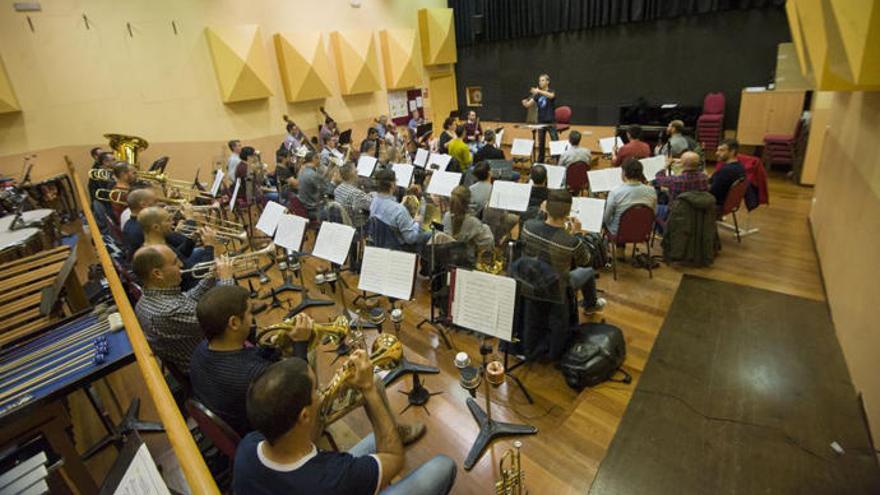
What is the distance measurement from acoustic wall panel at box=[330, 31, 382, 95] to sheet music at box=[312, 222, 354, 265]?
777 centimetres

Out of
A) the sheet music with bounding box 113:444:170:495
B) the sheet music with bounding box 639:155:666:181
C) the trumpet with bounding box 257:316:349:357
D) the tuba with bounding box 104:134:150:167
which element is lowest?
the trumpet with bounding box 257:316:349:357

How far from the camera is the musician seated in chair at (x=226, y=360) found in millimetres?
1955

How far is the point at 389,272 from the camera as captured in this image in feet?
10.4

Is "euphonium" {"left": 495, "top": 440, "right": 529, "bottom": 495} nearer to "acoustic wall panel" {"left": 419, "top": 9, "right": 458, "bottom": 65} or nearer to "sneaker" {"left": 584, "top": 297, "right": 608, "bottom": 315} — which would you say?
"sneaker" {"left": 584, "top": 297, "right": 608, "bottom": 315}

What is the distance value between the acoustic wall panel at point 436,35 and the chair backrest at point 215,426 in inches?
491

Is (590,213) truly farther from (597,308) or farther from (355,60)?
(355,60)

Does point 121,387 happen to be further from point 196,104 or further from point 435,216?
point 196,104

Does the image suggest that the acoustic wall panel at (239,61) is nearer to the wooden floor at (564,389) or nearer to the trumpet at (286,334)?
the wooden floor at (564,389)

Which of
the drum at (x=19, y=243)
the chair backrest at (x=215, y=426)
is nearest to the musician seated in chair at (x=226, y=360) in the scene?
the chair backrest at (x=215, y=426)

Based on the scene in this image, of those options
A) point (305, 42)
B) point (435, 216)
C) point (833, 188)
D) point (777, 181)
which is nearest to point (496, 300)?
point (435, 216)

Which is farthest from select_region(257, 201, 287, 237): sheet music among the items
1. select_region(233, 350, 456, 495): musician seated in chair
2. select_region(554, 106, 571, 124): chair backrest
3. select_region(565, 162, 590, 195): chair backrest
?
select_region(554, 106, 571, 124): chair backrest

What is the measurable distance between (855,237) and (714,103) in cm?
653

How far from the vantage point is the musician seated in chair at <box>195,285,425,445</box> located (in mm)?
1955

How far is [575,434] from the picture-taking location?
280 cm
